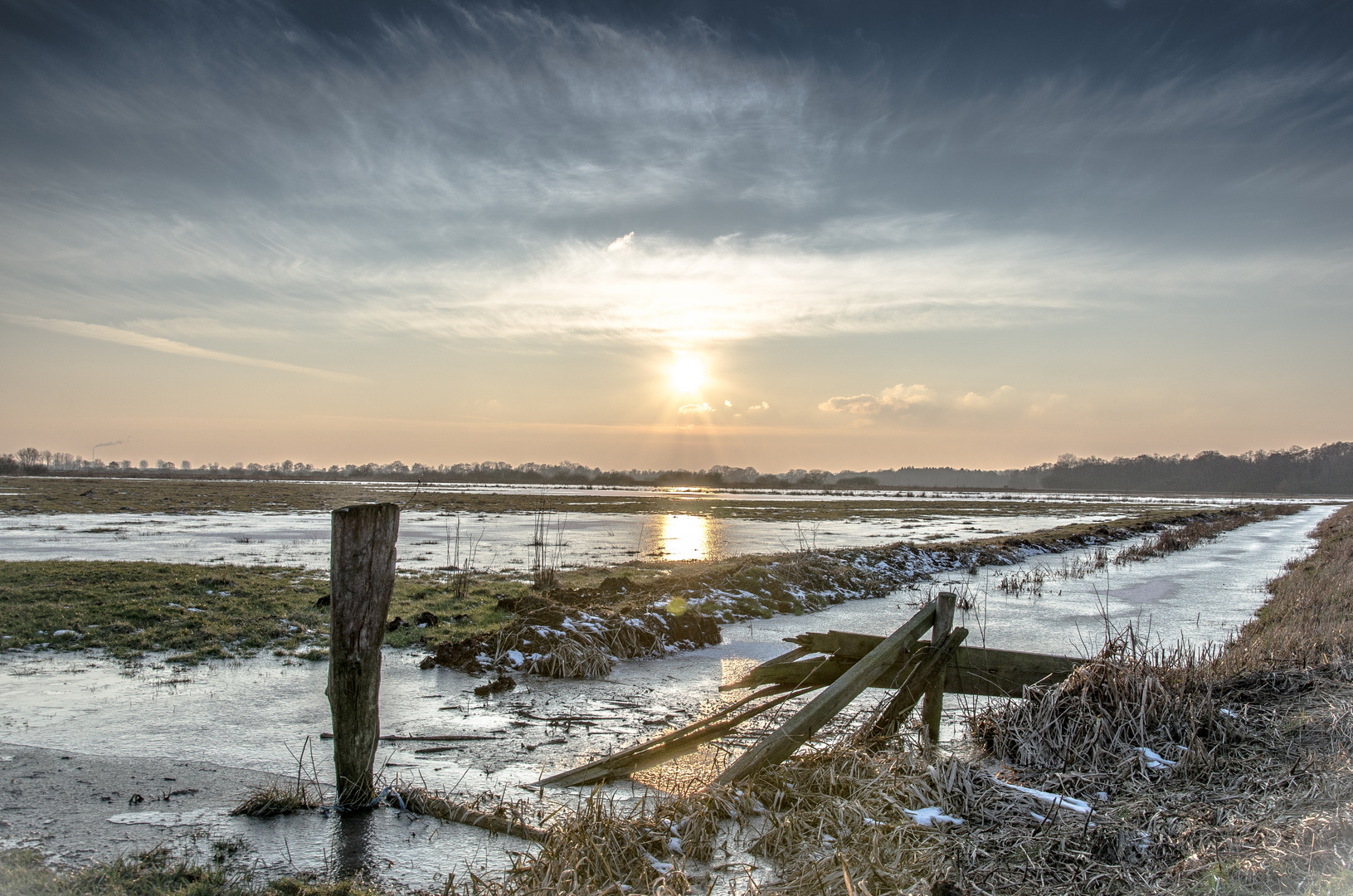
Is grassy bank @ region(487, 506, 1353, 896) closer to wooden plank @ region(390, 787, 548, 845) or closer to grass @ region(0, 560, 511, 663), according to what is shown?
wooden plank @ region(390, 787, 548, 845)

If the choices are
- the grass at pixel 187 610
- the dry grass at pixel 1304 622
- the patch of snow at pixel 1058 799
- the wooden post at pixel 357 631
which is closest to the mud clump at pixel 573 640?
the grass at pixel 187 610

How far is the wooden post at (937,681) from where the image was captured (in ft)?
21.8

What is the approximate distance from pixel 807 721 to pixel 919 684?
1.41 m

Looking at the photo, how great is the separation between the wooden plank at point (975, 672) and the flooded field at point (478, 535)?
1593cm

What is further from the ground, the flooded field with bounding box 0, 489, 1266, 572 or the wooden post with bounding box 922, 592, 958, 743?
the wooden post with bounding box 922, 592, 958, 743

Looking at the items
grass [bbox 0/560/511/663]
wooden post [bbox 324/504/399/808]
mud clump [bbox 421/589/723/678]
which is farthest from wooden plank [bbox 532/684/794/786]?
grass [bbox 0/560/511/663]

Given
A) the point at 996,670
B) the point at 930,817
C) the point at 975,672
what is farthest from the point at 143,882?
the point at 996,670

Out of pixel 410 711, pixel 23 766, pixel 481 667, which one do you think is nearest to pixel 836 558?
pixel 481 667

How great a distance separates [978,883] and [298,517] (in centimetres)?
5049

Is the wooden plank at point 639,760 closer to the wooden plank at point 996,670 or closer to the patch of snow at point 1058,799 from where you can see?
the wooden plank at point 996,670

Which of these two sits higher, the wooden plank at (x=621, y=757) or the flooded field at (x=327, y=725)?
the wooden plank at (x=621, y=757)

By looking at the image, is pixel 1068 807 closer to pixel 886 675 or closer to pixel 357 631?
pixel 886 675

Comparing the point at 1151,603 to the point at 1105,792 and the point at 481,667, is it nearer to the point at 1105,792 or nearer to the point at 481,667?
the point at 1105,792

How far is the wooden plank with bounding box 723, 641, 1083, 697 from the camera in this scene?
263 inches
